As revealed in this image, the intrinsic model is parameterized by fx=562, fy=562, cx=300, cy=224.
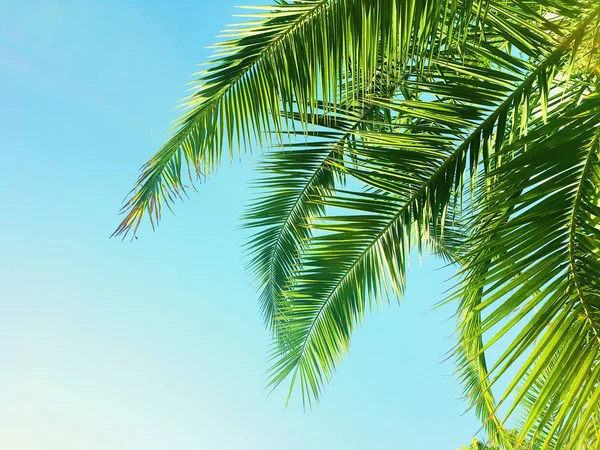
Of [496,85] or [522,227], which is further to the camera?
[496,85]

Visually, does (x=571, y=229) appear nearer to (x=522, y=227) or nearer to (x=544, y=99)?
(x=522, y=227)

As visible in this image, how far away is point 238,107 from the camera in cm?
210

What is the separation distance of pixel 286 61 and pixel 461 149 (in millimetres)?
789

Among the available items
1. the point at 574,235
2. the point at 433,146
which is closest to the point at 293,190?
the point at 433,146

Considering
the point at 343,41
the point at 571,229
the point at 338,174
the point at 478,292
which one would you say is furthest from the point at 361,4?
the point at 338,174

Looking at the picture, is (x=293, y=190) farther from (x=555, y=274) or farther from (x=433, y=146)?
(x=555, y=274)

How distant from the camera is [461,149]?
7.32 feet

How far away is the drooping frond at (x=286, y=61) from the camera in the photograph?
1.83 meters

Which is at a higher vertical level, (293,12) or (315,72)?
(293,12)

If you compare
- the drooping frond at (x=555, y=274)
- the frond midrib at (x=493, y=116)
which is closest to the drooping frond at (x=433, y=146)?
the frond midrib at (x=493, y=116)

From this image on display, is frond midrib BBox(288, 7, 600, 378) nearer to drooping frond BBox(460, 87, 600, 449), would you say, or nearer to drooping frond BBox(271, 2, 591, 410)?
drooping frond BBox(271, 2, 591, 410)

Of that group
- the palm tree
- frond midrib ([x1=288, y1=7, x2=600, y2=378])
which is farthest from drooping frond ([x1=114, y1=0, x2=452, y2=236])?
frond midrib ([x1=288, y1=7, x2=600, y2=378])

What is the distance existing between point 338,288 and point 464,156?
1.11 m

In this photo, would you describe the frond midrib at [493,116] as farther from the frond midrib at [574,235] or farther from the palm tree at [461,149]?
the frond midrib at [574,235]
